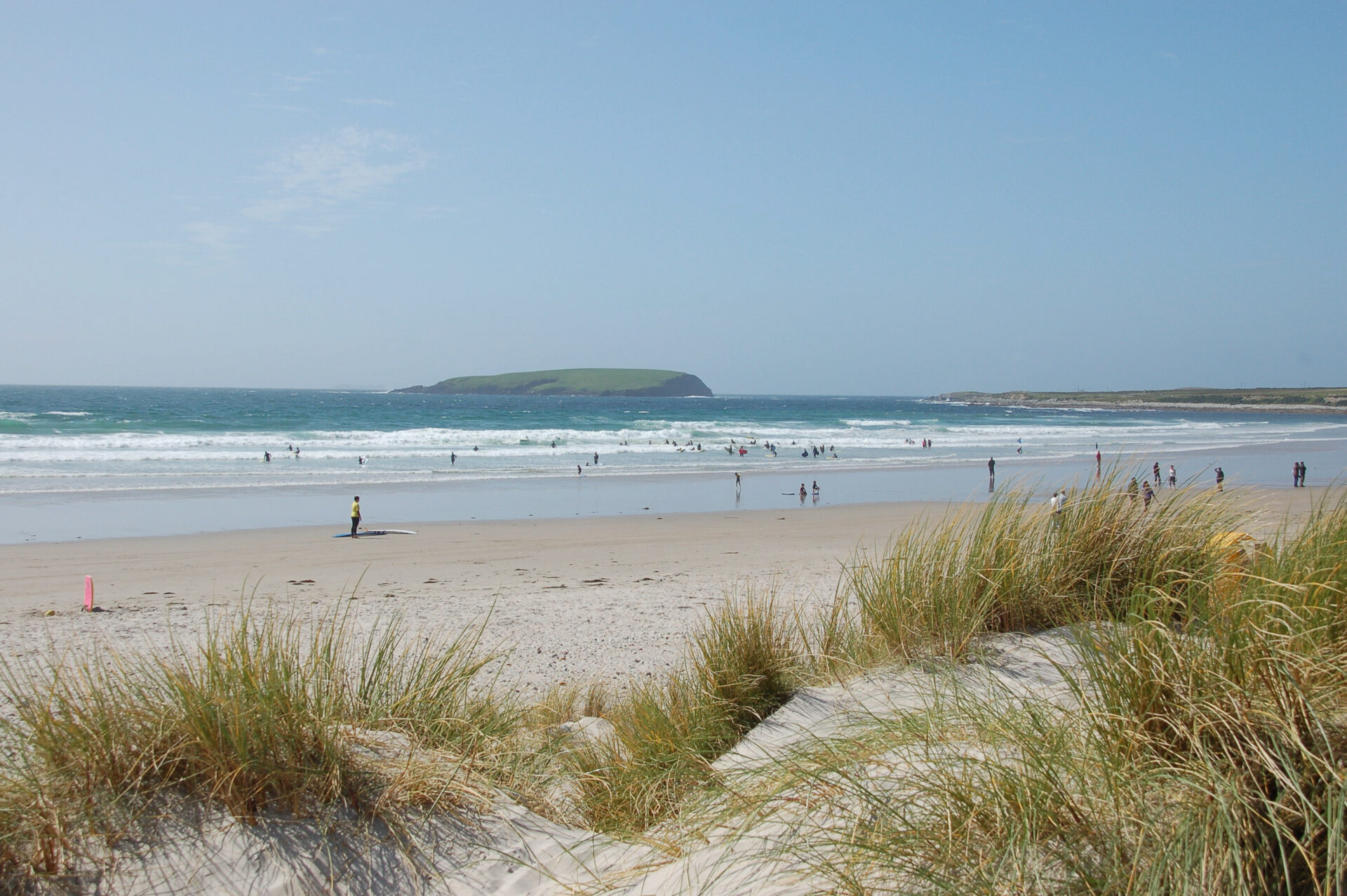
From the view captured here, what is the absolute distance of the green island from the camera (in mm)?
118875

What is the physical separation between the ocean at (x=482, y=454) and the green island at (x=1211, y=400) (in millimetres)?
38588

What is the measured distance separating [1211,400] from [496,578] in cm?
15214

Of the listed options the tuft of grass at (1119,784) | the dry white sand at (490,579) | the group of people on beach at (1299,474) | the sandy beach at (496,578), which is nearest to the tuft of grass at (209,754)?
the tuft of grass at (1119,784)

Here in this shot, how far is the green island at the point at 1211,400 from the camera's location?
119 meters

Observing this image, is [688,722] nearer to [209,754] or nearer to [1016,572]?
[209,754]

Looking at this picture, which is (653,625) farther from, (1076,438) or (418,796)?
(1076,438)

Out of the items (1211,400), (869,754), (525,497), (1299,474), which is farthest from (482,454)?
(1211,400)

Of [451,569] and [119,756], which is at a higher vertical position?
[119,756]

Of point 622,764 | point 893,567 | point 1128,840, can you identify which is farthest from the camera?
point 893,567

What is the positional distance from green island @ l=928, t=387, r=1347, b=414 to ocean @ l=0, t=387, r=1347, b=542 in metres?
38.6

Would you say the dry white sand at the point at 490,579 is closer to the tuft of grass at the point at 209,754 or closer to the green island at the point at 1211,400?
the tuft of grass at the point at 209,754

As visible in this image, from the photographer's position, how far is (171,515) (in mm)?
21188

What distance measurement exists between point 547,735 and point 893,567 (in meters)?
2.16

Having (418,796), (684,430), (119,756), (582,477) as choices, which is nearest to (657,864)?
(418,796)
